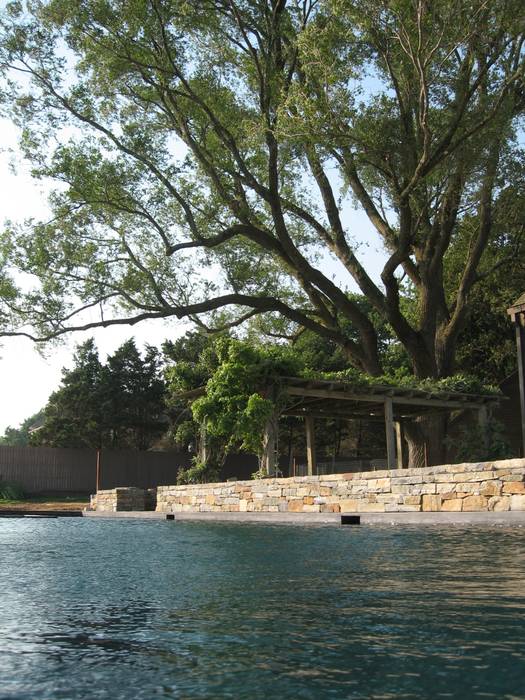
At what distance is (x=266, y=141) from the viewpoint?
1709 cm

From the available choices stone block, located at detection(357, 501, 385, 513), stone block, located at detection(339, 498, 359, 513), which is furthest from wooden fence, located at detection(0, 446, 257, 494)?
stone block, located at detection(357, 501, 385, 513)

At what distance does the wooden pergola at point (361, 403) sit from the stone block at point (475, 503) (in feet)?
22.8

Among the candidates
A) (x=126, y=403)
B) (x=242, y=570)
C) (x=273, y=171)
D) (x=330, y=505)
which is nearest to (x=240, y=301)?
(x=273, y=171)

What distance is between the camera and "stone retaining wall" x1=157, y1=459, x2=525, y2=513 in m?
9.16

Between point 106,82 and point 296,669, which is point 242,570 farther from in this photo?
point 106,82

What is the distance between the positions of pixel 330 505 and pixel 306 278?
8.60 meters

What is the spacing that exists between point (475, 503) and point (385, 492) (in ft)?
6.63

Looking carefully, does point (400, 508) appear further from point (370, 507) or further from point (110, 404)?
point (110, 404)

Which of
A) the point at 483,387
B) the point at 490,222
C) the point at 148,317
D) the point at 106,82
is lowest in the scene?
the point at 483,387

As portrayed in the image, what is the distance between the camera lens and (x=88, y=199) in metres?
18.8

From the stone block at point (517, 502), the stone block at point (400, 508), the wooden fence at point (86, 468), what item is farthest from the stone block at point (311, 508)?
the wooden fence at point (86, 468)

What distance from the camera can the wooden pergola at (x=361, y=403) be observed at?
55.8ft

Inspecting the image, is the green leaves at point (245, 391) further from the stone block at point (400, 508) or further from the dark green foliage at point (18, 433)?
the dark green foliage at point (18, 433)

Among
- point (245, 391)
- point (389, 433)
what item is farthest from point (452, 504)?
point (389, 433)
